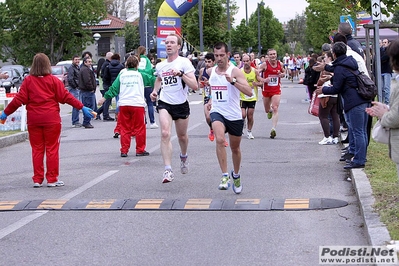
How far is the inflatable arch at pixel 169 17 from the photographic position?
117ft

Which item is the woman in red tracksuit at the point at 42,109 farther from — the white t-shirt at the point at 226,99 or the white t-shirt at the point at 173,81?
the white t-shirt at the point at 226,99

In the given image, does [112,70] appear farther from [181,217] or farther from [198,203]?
[181,217]

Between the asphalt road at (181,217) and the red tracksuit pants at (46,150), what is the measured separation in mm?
264

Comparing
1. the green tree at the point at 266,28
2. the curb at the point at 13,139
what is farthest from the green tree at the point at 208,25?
the green tree at the point at 266,28

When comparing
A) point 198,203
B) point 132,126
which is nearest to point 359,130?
point 198,203

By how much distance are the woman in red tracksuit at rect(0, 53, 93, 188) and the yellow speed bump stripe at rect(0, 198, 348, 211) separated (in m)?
1.28

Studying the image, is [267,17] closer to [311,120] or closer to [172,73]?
[311,120]

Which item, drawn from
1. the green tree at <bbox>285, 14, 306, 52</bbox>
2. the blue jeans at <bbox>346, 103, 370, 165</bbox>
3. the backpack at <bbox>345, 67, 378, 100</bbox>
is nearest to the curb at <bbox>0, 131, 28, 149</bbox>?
the blue jeans at <bbox>346, 103, 370, 165</bbox>

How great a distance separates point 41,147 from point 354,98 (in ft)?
14.0

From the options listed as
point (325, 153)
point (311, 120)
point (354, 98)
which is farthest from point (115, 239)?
point (311, 120)

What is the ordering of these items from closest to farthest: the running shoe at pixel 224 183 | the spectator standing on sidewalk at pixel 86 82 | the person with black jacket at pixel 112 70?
the running shoe at pixel 224 183 → the spectator standing on sidewalk at pixel 86 82 → the person with black jacket at pixel 112 70

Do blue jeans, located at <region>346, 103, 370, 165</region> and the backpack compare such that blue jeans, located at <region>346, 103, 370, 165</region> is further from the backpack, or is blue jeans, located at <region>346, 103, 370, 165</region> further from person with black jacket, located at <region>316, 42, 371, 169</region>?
the backpack

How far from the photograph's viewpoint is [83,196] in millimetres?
9594

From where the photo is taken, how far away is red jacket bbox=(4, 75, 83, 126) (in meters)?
10.5
